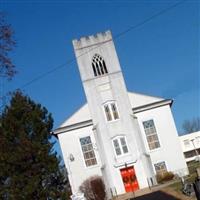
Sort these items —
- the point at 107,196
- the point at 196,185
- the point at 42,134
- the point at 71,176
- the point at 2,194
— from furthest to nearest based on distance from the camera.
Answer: the point at 71,176 → the point at 107,196 → the point at 42,134 → the point at 2,194 → the point at 196,185

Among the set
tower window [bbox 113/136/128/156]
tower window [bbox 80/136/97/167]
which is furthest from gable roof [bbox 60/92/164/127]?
tower window [bbox 113/136/128/156]

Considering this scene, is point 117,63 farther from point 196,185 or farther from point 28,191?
point 196,185

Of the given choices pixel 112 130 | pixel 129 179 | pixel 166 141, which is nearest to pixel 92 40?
pixel 112 130

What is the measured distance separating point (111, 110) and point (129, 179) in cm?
654

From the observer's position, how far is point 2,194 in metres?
31.5

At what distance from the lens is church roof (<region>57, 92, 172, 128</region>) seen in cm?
4875

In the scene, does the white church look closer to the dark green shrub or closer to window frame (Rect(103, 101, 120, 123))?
window frame (Rect(103, 101, 120, 123))

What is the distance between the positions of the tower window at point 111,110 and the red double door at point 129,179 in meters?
4.91

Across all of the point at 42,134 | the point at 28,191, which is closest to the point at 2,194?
the point at 28,191

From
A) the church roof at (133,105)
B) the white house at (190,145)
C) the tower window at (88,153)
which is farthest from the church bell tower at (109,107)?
the white house at (190,145)

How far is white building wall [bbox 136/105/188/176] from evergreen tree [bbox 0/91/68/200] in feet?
52.5

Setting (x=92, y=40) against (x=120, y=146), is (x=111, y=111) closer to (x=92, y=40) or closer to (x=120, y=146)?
(x=120, y=146)

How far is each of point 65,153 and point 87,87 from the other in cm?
656

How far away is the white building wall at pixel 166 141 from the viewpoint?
4816 centimetres
